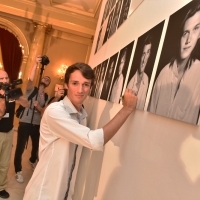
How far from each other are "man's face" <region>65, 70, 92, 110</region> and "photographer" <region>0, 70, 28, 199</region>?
123 centimetres

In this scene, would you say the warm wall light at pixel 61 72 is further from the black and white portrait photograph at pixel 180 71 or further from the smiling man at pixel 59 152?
the black and white portrait photograph at pixel 180 71

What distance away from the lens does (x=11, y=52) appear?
7.32 metres

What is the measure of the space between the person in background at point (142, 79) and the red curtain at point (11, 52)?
6806mm

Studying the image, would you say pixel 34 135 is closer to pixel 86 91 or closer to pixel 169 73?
pixel 86 91

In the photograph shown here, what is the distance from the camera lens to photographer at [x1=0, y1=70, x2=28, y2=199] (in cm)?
240

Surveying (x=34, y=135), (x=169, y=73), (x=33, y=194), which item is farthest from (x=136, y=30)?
(x=34, y=135)

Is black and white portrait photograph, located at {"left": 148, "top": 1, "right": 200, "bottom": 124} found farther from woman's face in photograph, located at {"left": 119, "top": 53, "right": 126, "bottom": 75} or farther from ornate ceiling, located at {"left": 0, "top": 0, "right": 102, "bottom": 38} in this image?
ornate ceiling, located at {"left": 0, "top": 0, "right": 102, "bottom": 38}

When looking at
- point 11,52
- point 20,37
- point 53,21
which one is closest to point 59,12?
point 53,21

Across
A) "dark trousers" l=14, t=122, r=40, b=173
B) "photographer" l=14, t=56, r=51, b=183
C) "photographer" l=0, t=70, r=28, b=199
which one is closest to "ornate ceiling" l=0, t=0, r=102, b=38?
"photographer" l=14, t=56, r=51, b=183

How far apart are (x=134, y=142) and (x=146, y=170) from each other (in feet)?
0.56

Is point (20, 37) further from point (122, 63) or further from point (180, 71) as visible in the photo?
point (180, 71)

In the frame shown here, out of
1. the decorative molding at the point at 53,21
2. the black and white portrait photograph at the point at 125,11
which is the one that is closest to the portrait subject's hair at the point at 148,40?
the black and white portrait photograph at the point at 125,11

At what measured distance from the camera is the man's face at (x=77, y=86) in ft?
4.37

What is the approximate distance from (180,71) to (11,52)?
7.38 meters
